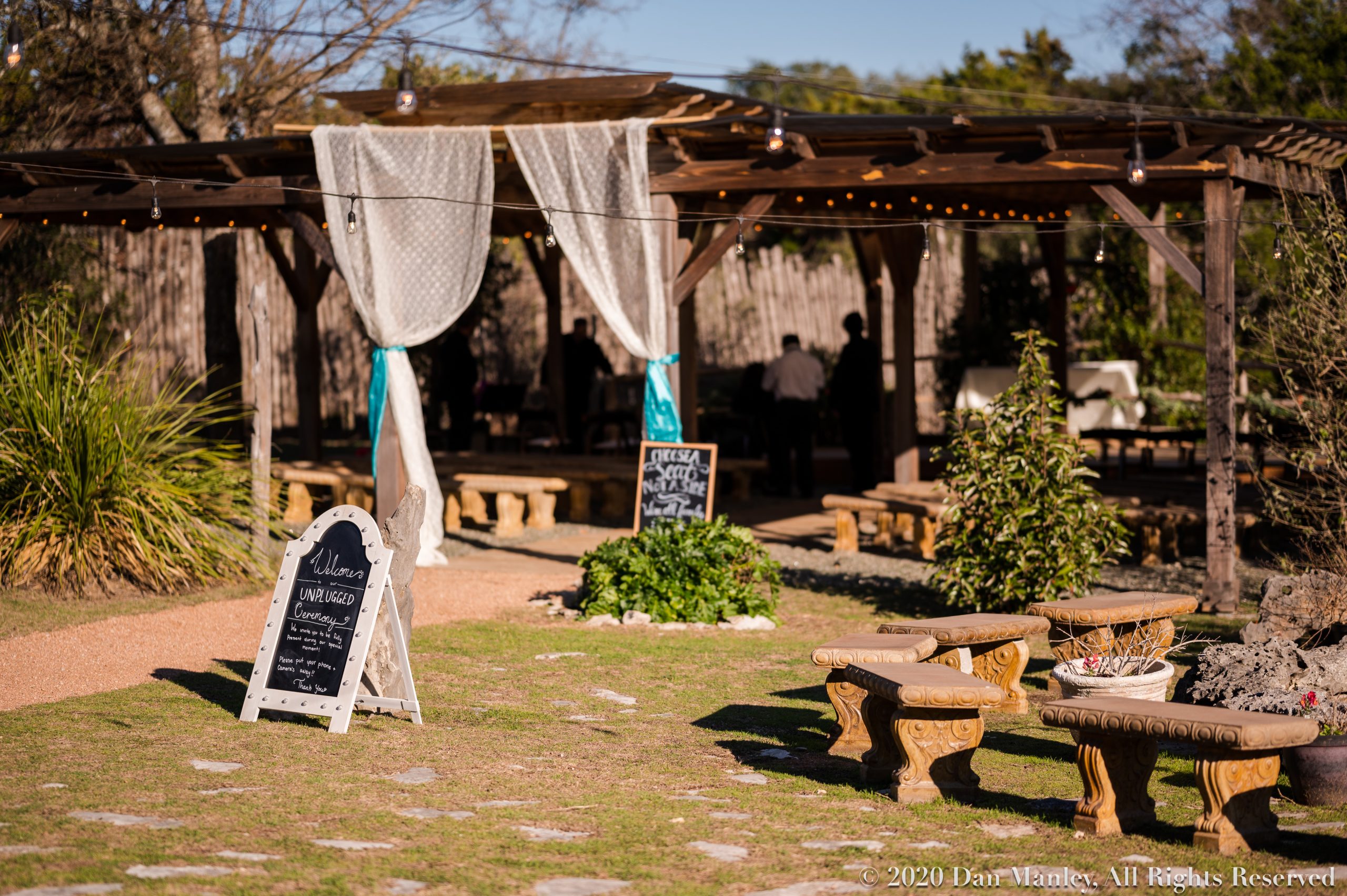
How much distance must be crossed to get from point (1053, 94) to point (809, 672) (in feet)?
74.7

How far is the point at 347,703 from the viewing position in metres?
5.46

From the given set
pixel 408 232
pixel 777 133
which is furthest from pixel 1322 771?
pixel 408 232

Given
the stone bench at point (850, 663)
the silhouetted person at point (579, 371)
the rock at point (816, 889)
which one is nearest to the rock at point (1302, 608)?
the stone bench at point (850, 663)

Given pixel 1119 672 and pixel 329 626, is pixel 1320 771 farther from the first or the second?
pixel 329 626

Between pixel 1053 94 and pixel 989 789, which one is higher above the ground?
pixel 1053 94

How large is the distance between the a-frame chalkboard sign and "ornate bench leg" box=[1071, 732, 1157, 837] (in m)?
2.64

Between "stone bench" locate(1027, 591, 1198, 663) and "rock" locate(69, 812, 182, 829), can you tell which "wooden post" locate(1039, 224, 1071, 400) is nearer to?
"stone bench" locate(1027, 591, 1198, 663)

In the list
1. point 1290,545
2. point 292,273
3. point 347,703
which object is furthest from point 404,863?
point 292,273

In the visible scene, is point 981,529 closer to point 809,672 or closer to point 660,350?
point 809,672

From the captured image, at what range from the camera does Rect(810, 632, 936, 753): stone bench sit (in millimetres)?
5293

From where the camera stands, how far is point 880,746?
4.95 m

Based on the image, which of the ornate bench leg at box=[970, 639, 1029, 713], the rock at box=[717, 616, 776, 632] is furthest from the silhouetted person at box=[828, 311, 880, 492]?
the ornate bench leg at box=[970, 639, 1029, 713]

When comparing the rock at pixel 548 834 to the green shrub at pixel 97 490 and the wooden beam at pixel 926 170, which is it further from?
the wooden beam at pixel 926 170

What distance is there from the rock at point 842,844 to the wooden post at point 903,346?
26.5 ft
